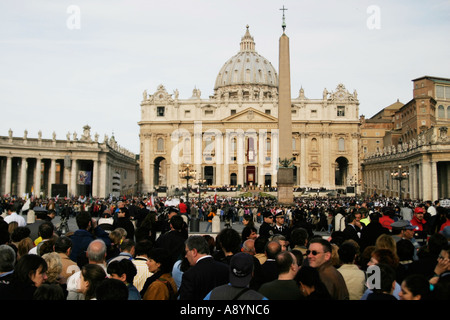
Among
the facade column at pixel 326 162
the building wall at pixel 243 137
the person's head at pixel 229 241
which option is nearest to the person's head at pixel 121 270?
the person's head at pixel 229 241

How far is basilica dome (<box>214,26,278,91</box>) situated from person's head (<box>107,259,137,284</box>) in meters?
115

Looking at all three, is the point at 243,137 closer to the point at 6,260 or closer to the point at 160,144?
the point at 160,144

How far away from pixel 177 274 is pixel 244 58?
121078 mm

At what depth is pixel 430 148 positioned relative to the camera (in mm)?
51094

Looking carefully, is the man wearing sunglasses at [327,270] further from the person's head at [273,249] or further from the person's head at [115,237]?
the person's head at [115,237]

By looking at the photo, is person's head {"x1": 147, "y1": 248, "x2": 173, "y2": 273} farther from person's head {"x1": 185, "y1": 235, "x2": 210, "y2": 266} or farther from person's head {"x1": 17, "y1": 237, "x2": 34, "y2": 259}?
person's head {"x1": 17, "y1": 237, "x2": 34, "y2": 259}

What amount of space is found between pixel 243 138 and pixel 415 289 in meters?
81.5

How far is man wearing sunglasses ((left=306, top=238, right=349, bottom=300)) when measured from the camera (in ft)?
17.2

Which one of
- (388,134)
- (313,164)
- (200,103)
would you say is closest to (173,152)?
(200,103)

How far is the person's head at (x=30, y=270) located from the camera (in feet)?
16.4

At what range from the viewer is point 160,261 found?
18.3 ft

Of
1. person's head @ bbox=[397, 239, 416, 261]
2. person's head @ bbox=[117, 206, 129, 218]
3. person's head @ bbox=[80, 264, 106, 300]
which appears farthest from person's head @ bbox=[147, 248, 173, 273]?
person's head @ bbox=[117, 206, 129, 218]
